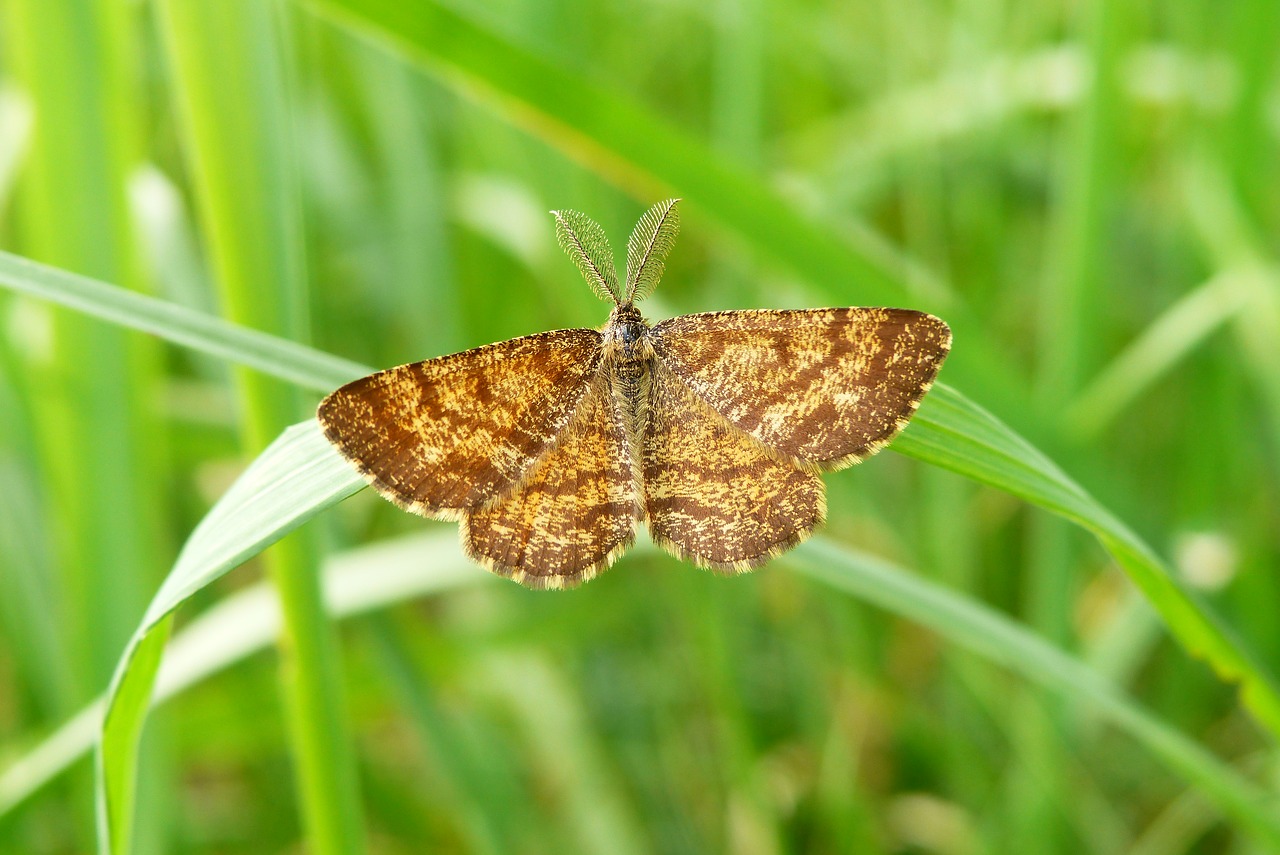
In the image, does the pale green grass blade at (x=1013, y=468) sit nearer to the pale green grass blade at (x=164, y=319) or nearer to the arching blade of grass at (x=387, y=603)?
the arching blade of grass at (x=387, y=603)

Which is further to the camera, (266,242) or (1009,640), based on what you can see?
(1009,640)

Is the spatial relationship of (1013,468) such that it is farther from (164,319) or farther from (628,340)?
(164,319)

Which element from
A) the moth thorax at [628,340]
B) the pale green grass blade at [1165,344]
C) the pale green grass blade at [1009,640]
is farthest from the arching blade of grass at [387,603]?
the pale green grass blade at [1165,344]

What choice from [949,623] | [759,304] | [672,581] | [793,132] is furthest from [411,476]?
[793,132]

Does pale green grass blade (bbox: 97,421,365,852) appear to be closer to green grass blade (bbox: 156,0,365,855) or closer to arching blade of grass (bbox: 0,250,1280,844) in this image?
arching blade of grass (bbox: 0,250,1280,844)

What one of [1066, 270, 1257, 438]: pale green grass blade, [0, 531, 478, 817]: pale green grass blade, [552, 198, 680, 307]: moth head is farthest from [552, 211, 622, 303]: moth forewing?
[1066, 270, 1257, 438]: pale green grass blade

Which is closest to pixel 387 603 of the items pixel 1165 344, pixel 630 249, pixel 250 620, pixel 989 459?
pixel 250 620
